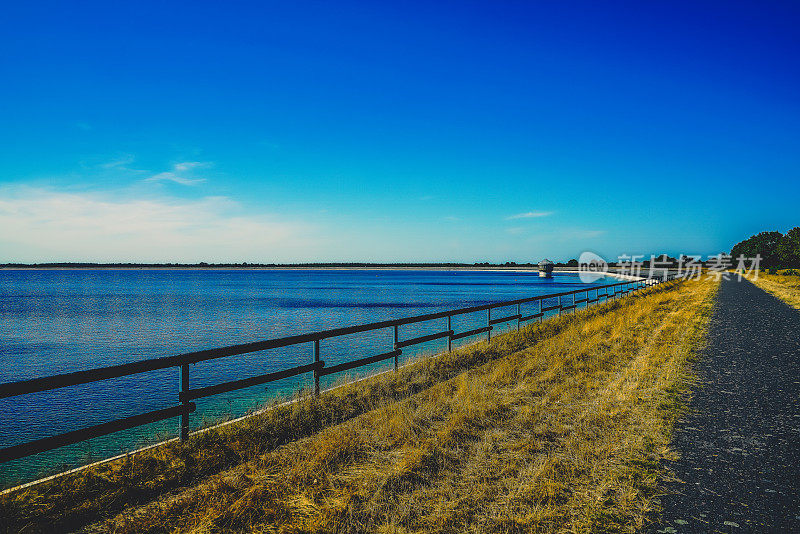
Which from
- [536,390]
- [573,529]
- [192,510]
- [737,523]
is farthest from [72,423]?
[737,523]

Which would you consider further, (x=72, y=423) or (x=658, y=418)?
(x=72, y=423)

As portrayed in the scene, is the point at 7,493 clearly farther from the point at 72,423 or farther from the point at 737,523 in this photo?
the point at 72,423

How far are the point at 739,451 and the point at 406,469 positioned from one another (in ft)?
14.4

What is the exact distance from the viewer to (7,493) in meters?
5.27

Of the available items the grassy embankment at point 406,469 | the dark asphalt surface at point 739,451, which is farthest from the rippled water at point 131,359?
the dark asphalt surface at point 739,451

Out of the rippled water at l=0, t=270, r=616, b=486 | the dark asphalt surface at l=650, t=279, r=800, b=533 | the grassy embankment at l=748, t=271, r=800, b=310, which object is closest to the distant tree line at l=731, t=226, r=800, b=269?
the grassy embankment at l=748, t=271, r=800, b=310

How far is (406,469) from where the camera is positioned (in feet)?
18.6

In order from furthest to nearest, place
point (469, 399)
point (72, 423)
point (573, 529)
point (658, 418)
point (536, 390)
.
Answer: point (72, 423) < point (536, 390) < point (469, 399) < point (658, 418) < point (573, 529)

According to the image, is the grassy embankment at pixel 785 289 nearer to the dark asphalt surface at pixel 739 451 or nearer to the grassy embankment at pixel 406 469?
the dark asphalt surface at pixel 739 451

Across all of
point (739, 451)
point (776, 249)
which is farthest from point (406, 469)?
point (776, 249)

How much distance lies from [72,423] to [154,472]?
9.19m

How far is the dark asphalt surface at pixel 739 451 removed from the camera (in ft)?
15.1

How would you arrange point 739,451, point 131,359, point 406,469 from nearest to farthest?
point 406,469
point 739,451
point 131,359

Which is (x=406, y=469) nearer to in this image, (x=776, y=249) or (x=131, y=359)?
(x=131, y=359)
